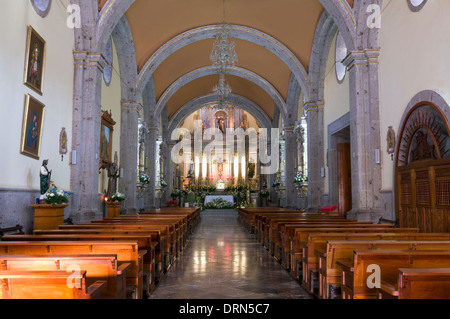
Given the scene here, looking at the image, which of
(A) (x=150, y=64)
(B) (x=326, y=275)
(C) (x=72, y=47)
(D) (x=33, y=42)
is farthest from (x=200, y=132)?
(B) (x=326, y=275)

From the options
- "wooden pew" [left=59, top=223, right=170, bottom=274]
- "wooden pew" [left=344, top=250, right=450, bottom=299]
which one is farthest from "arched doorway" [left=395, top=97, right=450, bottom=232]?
"wooden pew" [left=59, top=223, right=170, bottom=274]

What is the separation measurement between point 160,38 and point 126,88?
2.25 m

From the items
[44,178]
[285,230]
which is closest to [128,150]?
[44,178]

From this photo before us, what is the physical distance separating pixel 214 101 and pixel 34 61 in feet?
56.0

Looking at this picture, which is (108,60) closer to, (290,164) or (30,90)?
(30,90)

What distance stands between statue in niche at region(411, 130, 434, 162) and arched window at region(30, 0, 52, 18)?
801cm

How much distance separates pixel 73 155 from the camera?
9070mm

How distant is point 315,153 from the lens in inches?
571

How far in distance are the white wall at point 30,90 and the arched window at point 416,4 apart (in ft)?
24.8

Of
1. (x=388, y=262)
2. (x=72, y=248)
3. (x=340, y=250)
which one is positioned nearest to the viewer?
(x=388, y=262)

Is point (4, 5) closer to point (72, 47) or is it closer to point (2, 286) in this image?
point (72, 47)

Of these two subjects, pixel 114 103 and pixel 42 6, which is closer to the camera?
pixel 42 6

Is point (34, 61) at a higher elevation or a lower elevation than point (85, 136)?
higher

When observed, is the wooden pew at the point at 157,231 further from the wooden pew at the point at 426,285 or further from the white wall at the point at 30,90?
the wooden pew at the point at 426,285
